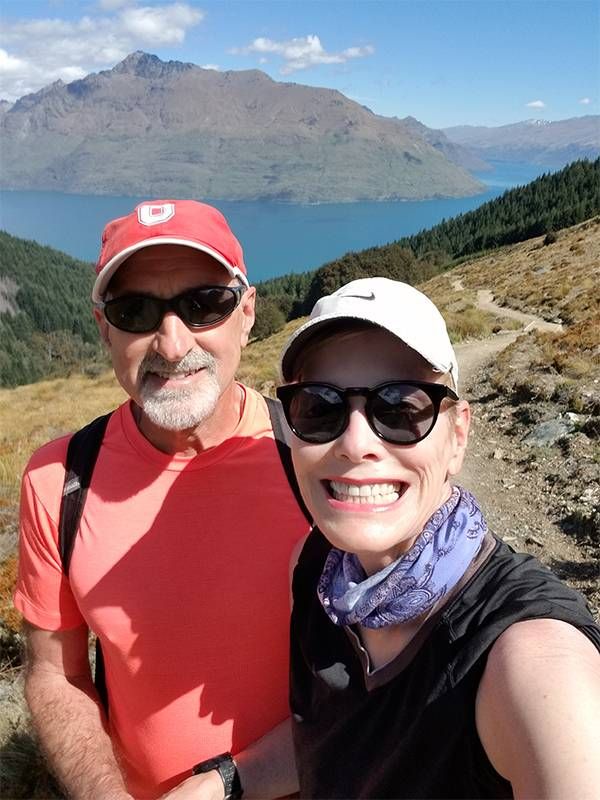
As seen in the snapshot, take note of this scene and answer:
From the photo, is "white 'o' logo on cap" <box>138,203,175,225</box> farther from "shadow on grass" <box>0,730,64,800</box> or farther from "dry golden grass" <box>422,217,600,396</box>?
"dry golden grass" <box>422,217,600,396</box>

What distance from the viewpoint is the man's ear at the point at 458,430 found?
1417 mm

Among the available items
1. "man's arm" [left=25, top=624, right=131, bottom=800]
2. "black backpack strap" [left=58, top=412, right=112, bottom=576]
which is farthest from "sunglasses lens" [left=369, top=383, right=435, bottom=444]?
"man's arm" [left=25, top=624, right=131, bottom=800]

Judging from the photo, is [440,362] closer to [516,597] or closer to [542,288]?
[516,597]

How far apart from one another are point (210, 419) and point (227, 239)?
2.16 ft

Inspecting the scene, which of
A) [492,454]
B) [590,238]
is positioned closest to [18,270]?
[590,238]

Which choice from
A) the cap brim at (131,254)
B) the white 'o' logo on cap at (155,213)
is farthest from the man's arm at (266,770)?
the white 'o' logo on cap at (155,213)

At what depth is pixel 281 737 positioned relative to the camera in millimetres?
1877

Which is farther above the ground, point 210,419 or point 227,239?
point 227,239

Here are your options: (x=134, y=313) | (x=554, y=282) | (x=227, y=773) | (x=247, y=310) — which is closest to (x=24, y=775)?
(x=227, y=773)

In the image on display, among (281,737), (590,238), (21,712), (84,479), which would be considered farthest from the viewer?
(590,238)

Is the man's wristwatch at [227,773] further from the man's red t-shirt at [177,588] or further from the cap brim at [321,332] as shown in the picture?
the cap brim at [321,332]

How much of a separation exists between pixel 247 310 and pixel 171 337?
401 millimetres

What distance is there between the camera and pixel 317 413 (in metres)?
1.39

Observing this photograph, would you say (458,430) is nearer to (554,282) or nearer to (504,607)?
(504,607)
